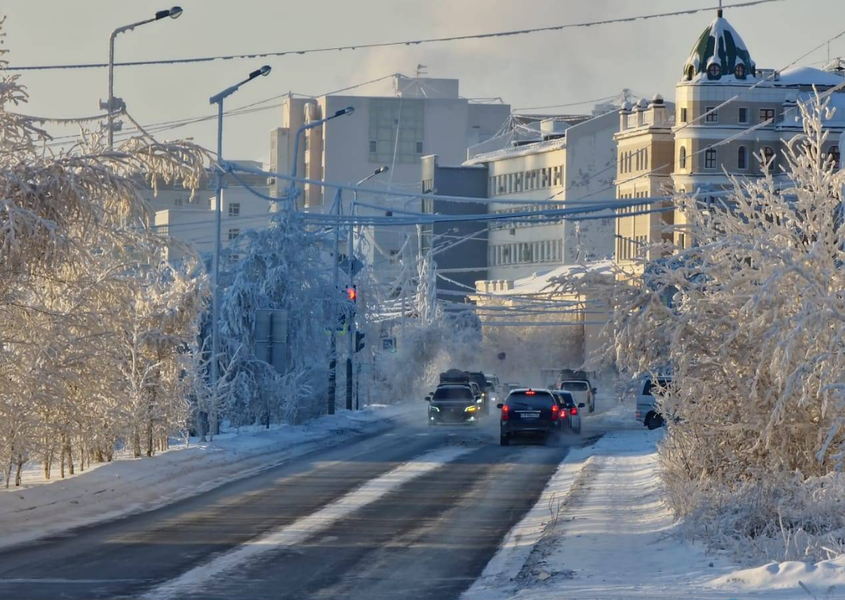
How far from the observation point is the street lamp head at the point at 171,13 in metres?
30.6

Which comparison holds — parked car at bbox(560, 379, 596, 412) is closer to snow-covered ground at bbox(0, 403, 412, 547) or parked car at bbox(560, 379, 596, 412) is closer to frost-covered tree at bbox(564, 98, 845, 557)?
snow-covered ground at bbox(0, 403, 412, 547)

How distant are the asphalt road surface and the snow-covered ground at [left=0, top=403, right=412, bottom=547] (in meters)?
0.57

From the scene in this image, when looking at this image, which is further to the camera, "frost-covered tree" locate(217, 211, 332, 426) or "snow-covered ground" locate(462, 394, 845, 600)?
"frost-covered tree" locate(217, 211, 332, 426)

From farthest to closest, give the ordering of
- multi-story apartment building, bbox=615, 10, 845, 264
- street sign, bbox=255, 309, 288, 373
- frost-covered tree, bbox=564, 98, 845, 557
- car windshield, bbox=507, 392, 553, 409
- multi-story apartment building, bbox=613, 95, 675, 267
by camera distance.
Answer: multi-story apartment building, bbox=613, 95, 675, 267
multi-story apartment building, bbox=615, 10, 845, 264
car windshield, bbox=507, 392, 553, 409
street sign, bbox=255, 309, 288, 373
frost-covered tree, bbox=564, 98, 845, 557

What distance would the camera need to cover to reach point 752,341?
19.4 m

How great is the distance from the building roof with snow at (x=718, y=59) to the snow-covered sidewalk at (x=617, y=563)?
69.6 meters

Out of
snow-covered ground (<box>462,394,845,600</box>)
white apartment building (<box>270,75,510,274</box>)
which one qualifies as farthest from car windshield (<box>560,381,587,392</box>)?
white apartment building (<box>270,75,510,274</box>)

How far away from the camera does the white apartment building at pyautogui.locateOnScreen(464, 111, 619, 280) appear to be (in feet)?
393

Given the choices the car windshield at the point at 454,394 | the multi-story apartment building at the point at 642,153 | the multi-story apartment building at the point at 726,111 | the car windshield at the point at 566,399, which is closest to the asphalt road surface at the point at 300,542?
the car windshield at the point at 566,399

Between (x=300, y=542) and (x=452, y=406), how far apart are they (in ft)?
108

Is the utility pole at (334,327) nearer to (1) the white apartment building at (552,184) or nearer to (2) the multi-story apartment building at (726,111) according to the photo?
(2) the multi-story apartment building at (726,111)

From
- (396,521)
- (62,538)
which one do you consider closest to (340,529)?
(396,521)

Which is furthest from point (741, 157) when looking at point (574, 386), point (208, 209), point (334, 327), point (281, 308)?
point (208, 209)

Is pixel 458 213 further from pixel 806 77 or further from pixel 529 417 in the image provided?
pixel 529 417
